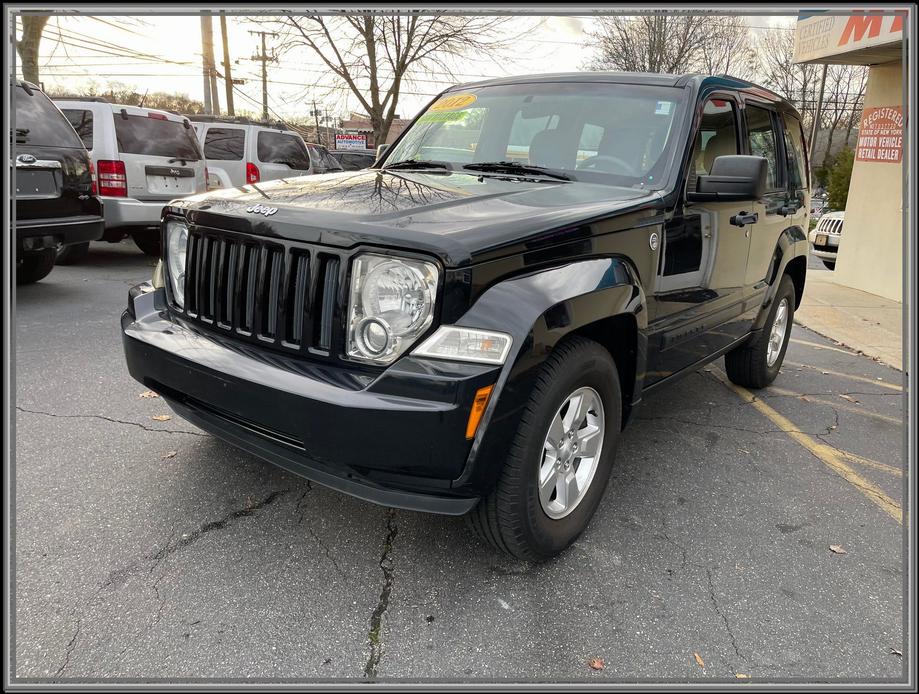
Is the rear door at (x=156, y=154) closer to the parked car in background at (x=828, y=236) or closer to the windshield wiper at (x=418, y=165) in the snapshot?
the windshield wiper at (x=418, y=165)

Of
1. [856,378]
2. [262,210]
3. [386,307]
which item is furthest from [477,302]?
[856,378]

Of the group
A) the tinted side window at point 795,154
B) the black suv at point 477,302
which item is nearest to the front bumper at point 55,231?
the black suv at point 477,302

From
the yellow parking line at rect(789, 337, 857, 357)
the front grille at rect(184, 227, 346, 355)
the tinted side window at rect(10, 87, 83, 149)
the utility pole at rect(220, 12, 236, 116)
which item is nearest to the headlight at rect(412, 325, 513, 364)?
the front grille at rect(184, 227, 346, 355)

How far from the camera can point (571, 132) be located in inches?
134

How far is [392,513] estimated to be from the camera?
3.00 meters

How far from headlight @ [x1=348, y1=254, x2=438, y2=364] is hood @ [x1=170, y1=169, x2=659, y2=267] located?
80 mm

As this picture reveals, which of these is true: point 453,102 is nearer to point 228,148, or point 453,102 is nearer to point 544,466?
point 544,466

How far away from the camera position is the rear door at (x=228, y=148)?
12016mm

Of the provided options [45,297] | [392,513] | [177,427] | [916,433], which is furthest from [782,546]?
[45,297]

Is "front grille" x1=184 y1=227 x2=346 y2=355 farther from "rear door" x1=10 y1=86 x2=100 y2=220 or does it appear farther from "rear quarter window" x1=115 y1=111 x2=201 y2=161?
"rear quarter window" x1=115 y1=111 x2=201 y2=161

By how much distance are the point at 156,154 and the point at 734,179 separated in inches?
307

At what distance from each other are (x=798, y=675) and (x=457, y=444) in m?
1.35

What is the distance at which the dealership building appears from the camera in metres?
9.16

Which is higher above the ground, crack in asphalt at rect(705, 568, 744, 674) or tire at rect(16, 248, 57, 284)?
tire at rect(16, 248, 57, 284)
